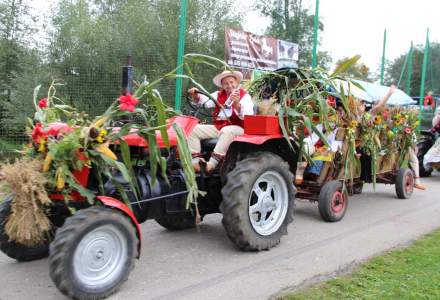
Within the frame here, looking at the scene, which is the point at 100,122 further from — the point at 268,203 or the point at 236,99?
the point at 268,203

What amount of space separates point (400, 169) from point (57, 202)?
5.91 m

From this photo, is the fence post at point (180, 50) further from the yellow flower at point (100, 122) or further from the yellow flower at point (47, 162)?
the yellow flower at point (47, 162)

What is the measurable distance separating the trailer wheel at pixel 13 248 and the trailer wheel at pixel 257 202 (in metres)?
1.69

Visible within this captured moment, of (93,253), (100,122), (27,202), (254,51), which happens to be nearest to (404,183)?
(254,51)

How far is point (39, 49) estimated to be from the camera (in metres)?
7.86

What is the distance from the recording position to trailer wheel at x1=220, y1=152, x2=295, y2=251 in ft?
14.5

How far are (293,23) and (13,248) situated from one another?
10786 mm

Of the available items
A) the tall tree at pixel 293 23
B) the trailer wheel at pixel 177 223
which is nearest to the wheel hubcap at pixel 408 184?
the trailer wheel at pixel 177 223

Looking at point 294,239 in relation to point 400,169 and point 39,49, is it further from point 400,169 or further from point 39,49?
point 39,49

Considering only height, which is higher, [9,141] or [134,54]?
[134,54]

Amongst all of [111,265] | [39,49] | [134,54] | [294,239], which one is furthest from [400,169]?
[39,49]

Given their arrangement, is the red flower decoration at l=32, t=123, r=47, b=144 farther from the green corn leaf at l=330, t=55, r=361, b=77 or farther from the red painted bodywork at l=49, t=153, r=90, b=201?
the green corn leaf at l=330, t=55, r=361, b=77

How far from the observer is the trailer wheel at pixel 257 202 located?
173 inches

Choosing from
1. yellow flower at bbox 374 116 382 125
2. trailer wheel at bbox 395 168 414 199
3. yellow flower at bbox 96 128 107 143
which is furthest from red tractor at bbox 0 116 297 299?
trailer wheel at bbox 395 168 414 199
